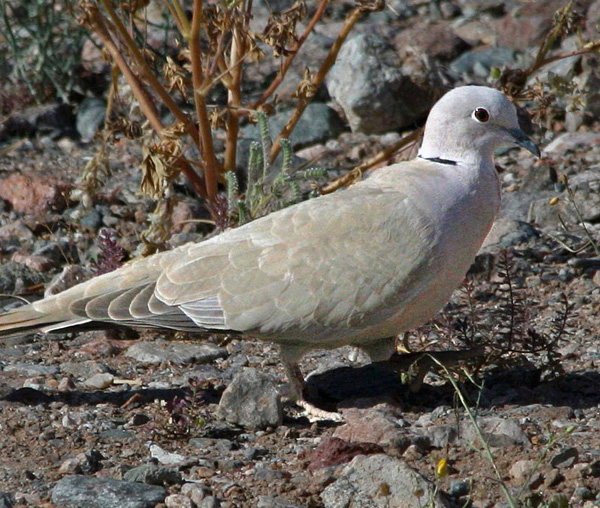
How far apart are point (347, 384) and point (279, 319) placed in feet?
1.94

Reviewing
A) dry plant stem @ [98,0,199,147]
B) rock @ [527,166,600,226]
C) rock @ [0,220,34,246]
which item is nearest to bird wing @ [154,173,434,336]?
dry plant stem @ [98,0,199,147]

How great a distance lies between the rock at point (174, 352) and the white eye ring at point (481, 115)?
1521mm

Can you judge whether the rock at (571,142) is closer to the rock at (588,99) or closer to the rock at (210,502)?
the rock at (588,99)

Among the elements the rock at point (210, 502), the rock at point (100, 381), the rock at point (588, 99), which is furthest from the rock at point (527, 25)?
the rock at point (210, 502)

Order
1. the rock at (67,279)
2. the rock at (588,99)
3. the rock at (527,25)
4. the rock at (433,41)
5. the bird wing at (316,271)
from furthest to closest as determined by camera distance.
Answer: the rock at (527,25) → the rock at (433,41) → the rock at (588,99) → the rock at (67,279) → the bird wing at (316,271)

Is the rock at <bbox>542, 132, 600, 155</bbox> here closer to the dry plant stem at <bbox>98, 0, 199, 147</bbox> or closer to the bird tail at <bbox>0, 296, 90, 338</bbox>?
the dry plant stem at <bbox>98, 0, 199, 147</bbox>

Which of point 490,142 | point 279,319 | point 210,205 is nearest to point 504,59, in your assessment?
point 210,205

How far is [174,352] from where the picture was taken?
4.59m

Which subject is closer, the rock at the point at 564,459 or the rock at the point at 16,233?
the rock at the point at 564,459

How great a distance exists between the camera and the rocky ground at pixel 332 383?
3295 mm

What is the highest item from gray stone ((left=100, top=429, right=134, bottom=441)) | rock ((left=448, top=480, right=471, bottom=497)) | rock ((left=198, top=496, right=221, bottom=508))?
rock ((left=198, top=496, right=221, bottom=508))

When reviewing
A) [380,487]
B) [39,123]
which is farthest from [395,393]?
[39,123]

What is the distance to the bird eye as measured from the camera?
12.8 feet

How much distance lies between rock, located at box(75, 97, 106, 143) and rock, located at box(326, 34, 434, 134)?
1.57 meters
